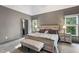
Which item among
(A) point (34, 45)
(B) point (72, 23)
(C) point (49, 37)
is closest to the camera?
(B) point (72, 23)

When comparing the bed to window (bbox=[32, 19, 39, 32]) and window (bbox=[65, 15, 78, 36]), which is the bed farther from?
window (bbox=[65, 15, 78, 36])

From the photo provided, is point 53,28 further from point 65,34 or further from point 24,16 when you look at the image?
point 24,16

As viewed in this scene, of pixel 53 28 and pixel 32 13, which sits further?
pixel 53 28

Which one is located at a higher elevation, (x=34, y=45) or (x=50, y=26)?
(x=50, y=26)

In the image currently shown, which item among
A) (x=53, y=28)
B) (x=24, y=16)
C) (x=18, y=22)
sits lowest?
(x=53, y=28)

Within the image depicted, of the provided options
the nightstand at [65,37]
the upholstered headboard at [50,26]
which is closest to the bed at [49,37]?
the upholstered headboard at [50,26]

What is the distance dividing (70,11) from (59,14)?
1.07 ft

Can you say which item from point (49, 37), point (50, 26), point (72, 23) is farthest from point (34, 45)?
point (72, 23)

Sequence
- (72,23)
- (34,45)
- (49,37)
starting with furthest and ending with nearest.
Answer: (49,37), (34,45), (72,23)

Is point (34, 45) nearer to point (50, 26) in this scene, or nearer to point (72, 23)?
point (50, 26)

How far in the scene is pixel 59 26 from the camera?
2.32 metres

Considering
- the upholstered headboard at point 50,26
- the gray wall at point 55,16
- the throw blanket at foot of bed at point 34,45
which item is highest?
the gray wall at point 55,16

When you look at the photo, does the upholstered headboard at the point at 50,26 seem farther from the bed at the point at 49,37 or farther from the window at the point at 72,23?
the window at the point at 72,23
